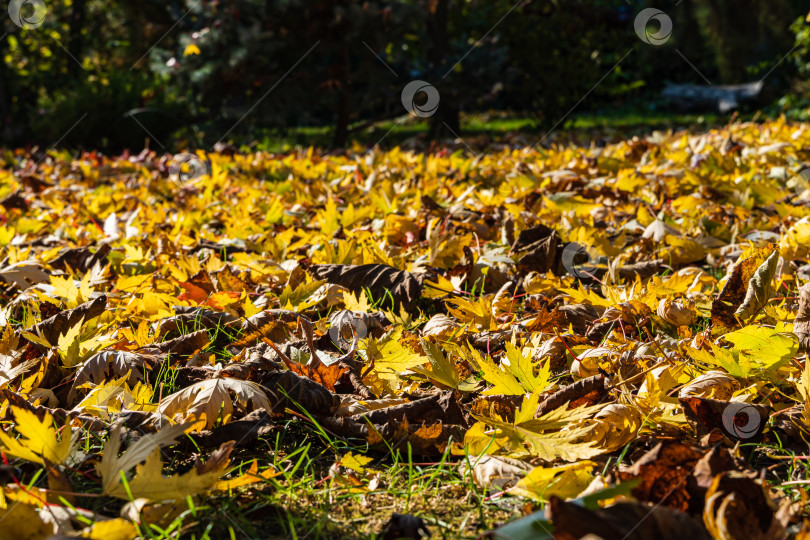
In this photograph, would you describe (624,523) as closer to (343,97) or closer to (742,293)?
(742,293)

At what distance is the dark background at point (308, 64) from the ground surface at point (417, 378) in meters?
4.14

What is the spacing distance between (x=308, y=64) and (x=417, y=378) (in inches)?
297

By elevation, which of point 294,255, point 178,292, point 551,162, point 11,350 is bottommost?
point 11,350

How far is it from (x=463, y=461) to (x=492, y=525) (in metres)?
0.19

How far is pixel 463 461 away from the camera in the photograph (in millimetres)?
1179

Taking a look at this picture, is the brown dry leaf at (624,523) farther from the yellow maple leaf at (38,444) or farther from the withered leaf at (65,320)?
the withered leaf at (65,320)

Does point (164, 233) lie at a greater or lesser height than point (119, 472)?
greater

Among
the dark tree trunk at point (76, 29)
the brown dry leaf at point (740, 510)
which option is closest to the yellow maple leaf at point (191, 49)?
the dark tree trunk at point (76, 29)

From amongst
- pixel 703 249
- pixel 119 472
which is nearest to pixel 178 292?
pixel 119 472

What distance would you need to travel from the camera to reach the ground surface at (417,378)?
996 millimetres

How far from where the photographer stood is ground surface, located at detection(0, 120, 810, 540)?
3.27 ft

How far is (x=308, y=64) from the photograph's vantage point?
8461mm

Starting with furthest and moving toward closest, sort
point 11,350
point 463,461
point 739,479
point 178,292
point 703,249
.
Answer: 1. point 703,249
2. point 178,292
3. point 11,350
4. point 463,461
5. point 739,479

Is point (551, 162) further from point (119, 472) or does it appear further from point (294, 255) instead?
point (119, 472)
